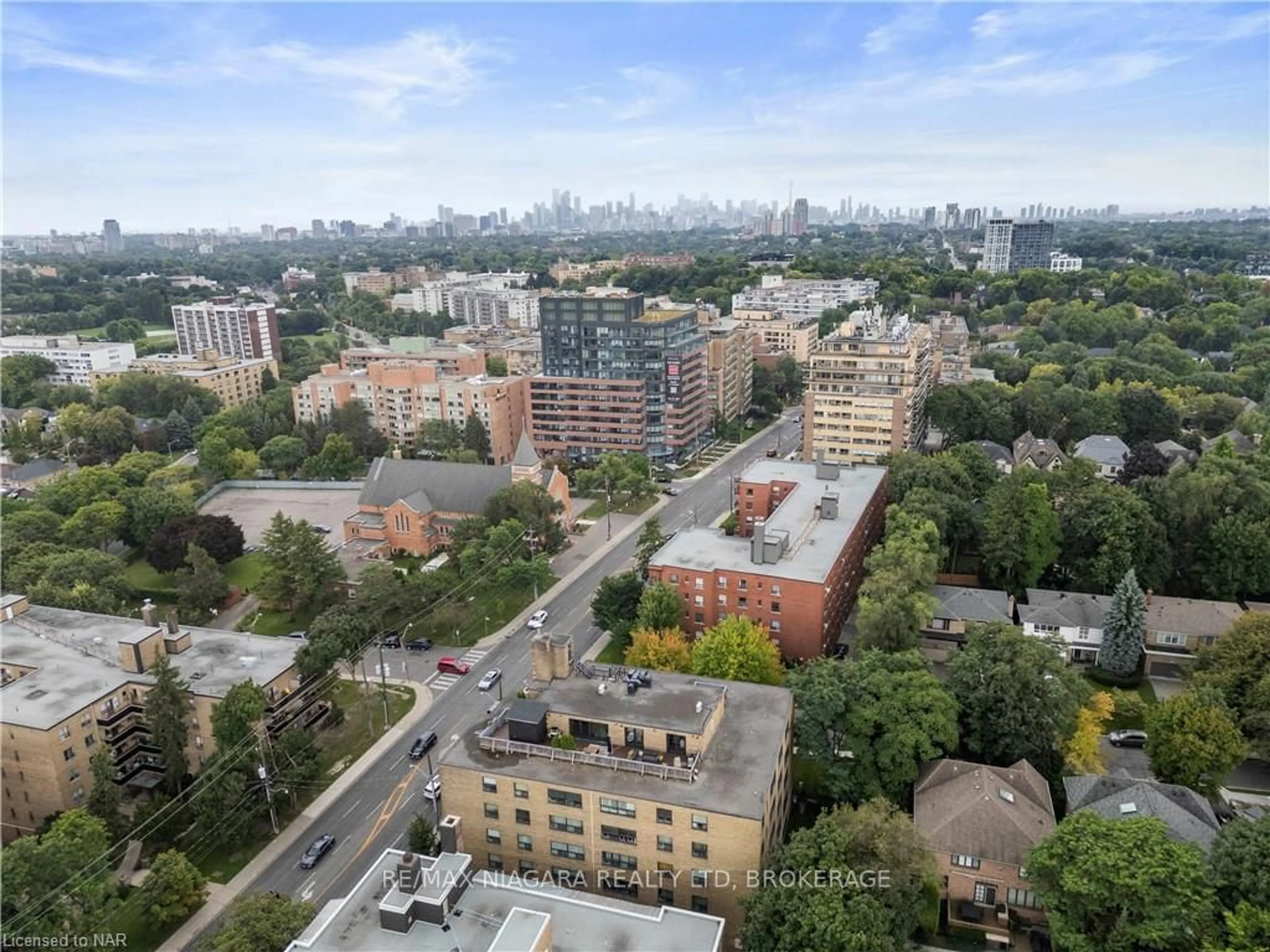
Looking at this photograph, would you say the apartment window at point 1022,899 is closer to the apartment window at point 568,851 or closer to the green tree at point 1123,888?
the green tree at point 1123,888

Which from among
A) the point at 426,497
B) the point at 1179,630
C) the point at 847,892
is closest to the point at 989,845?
the point at 847,892

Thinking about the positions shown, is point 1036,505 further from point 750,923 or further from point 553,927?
point 553,927

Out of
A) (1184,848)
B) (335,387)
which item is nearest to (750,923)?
(1184,848)

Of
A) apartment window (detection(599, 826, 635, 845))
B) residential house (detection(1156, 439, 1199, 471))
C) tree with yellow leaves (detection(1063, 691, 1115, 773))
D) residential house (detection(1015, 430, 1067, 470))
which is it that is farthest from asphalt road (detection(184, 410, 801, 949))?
residential house (detection(1156, 439, 1199, 471))

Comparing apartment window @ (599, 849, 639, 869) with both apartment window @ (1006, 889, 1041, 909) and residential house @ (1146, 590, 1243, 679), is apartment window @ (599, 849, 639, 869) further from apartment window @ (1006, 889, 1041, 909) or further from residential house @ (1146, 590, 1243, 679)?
residential house @ (1146, 590, 1243, 679)

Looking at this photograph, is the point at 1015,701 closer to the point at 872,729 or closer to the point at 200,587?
the point at 872,729

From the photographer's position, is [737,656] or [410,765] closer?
[737,656]
